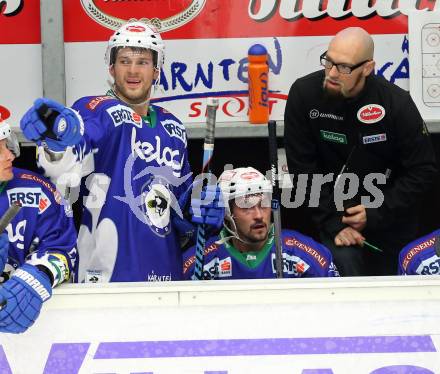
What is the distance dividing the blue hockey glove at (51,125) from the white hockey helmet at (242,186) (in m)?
1.04

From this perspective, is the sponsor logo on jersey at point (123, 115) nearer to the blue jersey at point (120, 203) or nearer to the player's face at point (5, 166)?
the blue jersey at point (120, 203)

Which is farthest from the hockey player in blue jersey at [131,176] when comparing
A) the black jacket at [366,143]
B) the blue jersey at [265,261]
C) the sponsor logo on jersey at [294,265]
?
the black jacket at [366,143]

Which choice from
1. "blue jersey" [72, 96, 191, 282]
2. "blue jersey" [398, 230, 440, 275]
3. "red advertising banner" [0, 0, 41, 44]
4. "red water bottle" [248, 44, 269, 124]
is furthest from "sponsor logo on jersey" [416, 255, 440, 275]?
"red advertising banner" [0, 0, 41, 44]

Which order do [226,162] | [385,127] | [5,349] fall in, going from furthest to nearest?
[226,162], [385,127], [5,349]

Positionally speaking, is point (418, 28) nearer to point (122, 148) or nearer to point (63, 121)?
point (122, 148)

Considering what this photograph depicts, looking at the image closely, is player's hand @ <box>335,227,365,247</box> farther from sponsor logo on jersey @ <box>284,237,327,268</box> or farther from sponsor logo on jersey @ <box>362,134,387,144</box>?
sponsor logo on jersey @ <box>362,134,387,144</box>

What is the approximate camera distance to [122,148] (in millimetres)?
4047

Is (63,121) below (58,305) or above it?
above

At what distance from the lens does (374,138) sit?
15.1ft

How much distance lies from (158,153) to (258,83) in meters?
1.26

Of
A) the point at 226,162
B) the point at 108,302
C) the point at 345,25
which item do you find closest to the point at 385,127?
the point at 345,25

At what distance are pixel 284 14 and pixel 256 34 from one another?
17 centimetres

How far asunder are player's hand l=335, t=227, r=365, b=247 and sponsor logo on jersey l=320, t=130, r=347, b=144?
0.39 m

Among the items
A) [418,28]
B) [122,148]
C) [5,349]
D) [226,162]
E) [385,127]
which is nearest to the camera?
[5,349]
